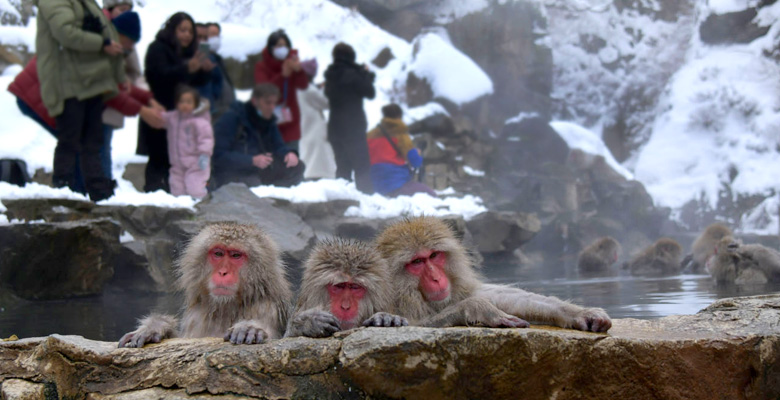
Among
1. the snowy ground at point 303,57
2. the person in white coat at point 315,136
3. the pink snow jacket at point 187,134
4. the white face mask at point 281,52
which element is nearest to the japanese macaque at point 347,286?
the snowy ground at point 303,57

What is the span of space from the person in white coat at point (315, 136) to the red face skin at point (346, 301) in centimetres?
611

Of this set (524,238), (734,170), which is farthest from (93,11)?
(734,170)

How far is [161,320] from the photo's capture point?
7.66ft

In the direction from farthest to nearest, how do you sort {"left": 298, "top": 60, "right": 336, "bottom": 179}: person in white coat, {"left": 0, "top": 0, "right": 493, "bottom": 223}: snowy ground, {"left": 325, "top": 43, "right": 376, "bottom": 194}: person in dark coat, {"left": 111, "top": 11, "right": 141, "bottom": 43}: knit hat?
{"left": 298, "top": 60, "right": 336, "bottom": 179}: person in white coat, {"left": 325, "top": 43, "right": 376, "bottom": 194}: person in dark coat, {"left": 0, "top": 0, "right": 493, "bottom": 223}: snowy ground, {"left": 111, "top": 11, "right": 141, "bottom": 43}: knit hat

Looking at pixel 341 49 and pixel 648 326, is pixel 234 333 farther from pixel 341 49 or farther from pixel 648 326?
pixel 341 49

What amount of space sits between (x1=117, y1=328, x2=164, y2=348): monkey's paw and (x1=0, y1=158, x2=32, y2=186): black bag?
3.72m

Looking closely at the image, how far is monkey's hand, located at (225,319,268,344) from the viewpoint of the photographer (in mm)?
2004

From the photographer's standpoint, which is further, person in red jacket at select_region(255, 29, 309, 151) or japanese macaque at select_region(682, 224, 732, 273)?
person in red jacket at select_region(255, 29, 309, 151)

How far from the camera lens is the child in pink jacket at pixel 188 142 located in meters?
5.53

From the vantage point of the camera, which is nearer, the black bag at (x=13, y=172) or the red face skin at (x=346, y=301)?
the red face skin at (x=346, y=301)

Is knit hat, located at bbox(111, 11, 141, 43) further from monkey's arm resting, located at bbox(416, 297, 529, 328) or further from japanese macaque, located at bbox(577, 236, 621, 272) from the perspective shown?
japanese macaque, located at bbox(577, 236, 621, 272)

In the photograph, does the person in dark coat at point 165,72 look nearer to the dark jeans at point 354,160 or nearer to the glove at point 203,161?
the glove at point 203,161

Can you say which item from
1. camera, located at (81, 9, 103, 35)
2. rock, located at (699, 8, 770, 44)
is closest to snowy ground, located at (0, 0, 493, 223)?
camera, located at (81, 9, 103, 35)

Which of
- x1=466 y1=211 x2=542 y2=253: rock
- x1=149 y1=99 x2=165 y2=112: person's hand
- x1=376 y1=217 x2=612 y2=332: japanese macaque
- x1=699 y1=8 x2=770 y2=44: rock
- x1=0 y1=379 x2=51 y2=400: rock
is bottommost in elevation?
x1=0 y1=379 x2=51 y2=400: rock
